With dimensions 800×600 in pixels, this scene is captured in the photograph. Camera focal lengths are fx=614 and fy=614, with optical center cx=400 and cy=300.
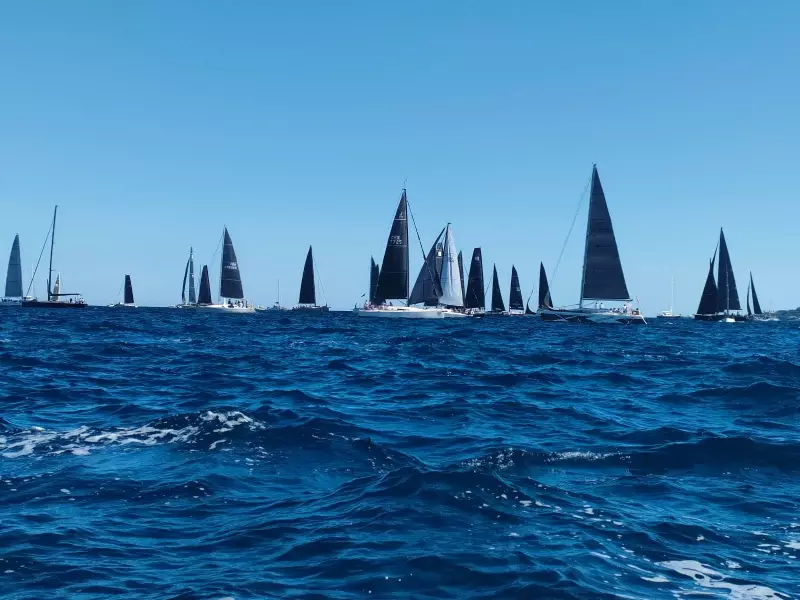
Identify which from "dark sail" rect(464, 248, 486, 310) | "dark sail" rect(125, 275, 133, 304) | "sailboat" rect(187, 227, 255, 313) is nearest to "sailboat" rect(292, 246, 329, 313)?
"sailboat" rect(187, 227, 255, 313)

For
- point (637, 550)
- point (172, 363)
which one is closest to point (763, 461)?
point (637, 550)

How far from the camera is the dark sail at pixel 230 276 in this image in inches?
4186

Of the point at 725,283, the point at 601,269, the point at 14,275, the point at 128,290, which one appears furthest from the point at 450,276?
the point at 128,290

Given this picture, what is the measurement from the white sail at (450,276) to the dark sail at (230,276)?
4369 cm

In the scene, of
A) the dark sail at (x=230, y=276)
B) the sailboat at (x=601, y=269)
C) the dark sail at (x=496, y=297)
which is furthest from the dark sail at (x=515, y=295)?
the dark sail at (x=230, y=276)

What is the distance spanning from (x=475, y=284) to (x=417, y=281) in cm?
2253

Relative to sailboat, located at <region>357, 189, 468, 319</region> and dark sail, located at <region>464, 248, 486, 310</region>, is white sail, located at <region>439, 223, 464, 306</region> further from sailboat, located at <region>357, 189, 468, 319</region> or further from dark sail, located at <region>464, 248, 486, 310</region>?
dark sail, located at <region>464, 248, 486, 310</region>

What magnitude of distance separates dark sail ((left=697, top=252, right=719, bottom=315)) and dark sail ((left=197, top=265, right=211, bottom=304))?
88.3 metres

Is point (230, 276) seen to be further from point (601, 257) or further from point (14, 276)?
point (601, 257)

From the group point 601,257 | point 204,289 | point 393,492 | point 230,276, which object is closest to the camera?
point 393,492

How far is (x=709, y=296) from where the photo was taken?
106 m

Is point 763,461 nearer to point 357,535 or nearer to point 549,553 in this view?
point 549,553

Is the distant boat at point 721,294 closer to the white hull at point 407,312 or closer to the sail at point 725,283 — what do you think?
the sail at point 725,283

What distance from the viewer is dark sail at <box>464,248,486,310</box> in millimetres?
97750
